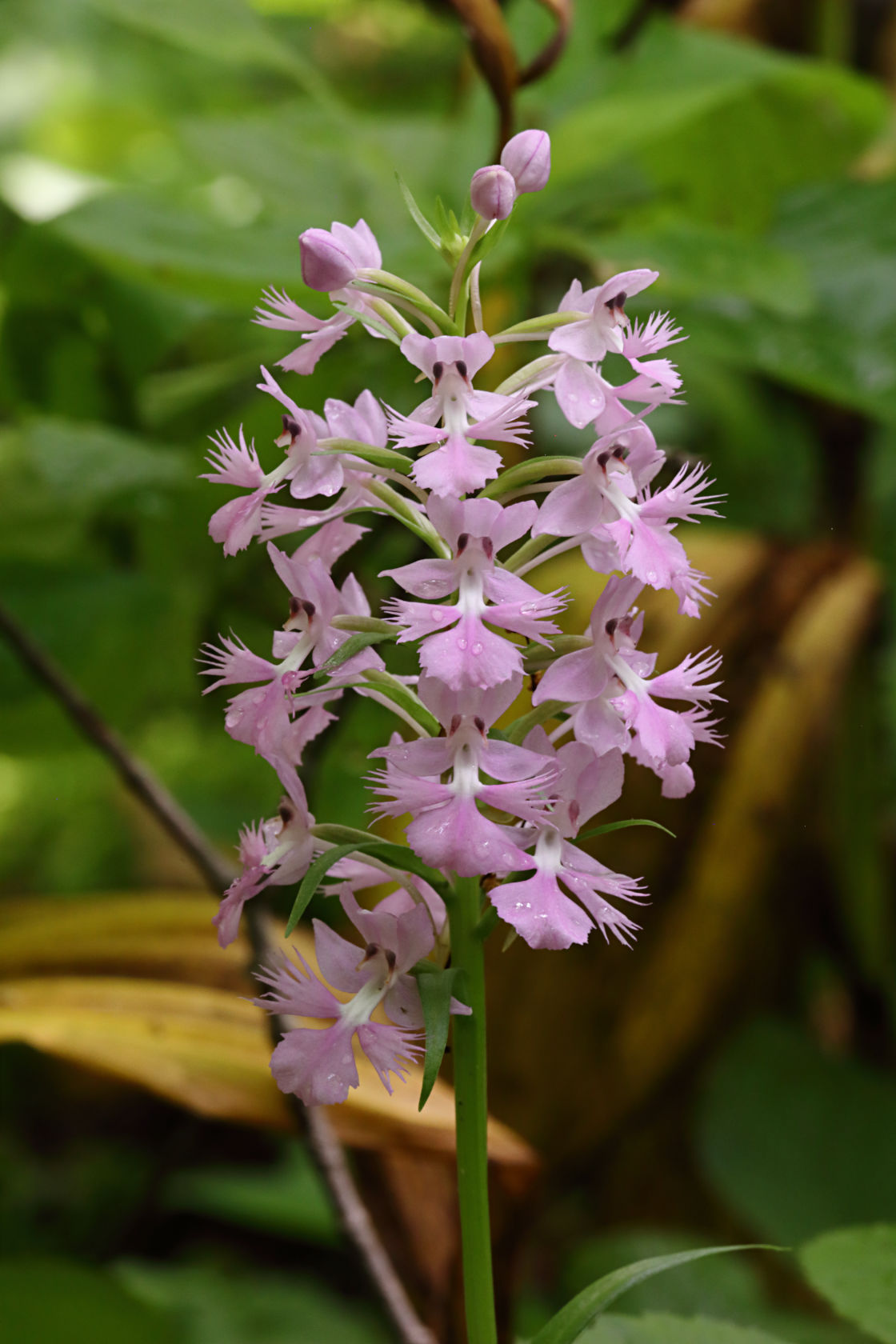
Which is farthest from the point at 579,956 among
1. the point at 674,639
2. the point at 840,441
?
the point at 840,441

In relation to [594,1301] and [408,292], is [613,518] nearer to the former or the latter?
[408,292]

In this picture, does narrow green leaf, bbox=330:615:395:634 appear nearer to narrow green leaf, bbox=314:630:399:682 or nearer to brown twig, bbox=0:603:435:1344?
narrow green leaf, bbox=314:630:399:682

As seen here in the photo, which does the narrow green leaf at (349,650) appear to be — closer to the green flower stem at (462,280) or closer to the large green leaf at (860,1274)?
the green flower stem at (462,280)

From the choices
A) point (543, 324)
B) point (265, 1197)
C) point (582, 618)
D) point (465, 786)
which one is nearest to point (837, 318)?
point (582, 618)

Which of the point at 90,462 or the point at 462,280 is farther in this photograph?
the point at 90,462

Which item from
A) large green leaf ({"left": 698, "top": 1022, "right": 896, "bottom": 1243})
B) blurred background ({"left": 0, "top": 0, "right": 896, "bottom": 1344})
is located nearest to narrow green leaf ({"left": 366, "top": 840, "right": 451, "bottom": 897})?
blurred background ({"left": 0, "top": 0, "right": 896, "bottom": 1344})

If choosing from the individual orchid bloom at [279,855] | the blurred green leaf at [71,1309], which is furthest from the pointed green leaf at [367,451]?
the blurred green leaf at [71,1309]
